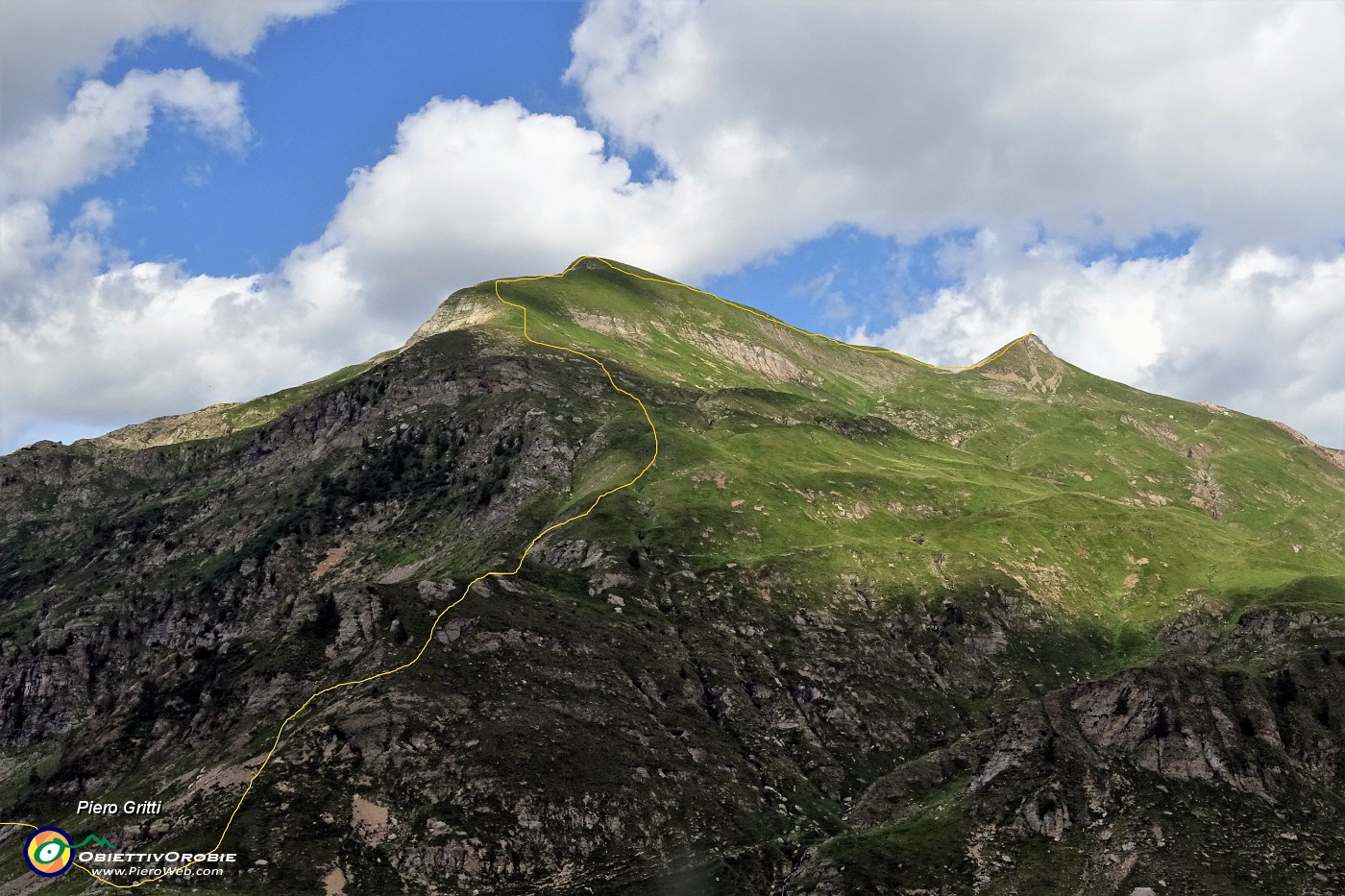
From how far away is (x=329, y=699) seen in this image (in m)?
169

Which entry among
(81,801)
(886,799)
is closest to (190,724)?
(81,801)

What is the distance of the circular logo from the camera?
150 m

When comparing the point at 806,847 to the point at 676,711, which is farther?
the point at 676,711

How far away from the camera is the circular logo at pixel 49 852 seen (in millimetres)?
149875

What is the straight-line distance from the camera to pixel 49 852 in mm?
158750

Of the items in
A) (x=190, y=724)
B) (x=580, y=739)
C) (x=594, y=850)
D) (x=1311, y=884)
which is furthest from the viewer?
(x=190, y=724)

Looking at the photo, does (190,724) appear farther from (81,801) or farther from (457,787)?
A: (457,787)

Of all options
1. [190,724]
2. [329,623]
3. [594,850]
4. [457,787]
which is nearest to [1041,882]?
[594,850]

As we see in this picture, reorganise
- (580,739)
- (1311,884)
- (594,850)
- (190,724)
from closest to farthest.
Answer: (1311,884) → (594,850) → (580,739) → (190,724)

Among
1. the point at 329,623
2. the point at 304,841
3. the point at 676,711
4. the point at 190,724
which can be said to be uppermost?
the point at 329,623

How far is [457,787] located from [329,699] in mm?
28602

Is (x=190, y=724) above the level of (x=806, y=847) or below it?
above

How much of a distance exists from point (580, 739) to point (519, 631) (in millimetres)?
24514

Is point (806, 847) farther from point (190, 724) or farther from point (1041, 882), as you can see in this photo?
point (190, 724)
